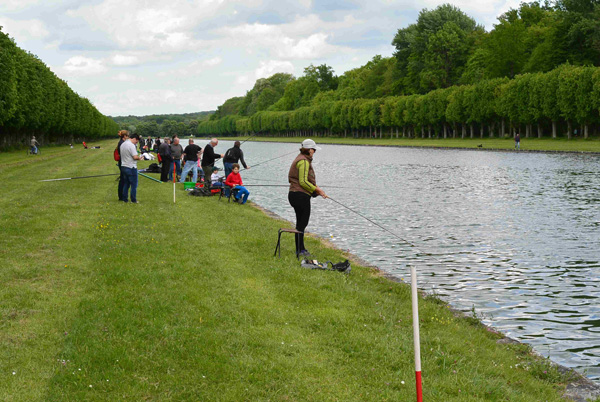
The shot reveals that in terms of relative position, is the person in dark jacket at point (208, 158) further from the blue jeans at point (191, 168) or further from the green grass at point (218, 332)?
the green grass at point (218, 332)

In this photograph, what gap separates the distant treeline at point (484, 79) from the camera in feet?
262

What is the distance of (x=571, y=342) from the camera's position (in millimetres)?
9289

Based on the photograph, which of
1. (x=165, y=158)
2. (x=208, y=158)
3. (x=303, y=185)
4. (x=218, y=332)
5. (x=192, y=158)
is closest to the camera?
(x=218, y=332)

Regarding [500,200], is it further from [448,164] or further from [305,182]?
[448,164]

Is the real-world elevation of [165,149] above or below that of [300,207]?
above

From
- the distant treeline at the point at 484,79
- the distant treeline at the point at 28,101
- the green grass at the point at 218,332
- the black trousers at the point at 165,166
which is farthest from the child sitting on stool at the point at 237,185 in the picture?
the distant treeline at the point at 484,79

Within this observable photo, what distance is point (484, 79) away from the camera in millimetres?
105625

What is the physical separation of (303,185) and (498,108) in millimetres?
82709

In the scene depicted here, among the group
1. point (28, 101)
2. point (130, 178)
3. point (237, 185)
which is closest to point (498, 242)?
point (237, 185)

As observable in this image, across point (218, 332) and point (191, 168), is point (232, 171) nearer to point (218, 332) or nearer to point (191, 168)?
point (191, 168)

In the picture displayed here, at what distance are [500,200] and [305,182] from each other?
1479 cm

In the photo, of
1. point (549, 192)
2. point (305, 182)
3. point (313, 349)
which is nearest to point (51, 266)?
point (305, 182)

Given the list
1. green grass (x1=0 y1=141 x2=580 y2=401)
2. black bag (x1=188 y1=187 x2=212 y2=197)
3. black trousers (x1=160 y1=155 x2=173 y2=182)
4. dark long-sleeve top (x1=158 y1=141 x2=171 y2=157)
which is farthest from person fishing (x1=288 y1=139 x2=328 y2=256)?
black trousers (x1=160 y1=155 x2=173 y2=182)

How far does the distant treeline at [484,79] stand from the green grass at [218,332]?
202 feet
